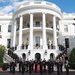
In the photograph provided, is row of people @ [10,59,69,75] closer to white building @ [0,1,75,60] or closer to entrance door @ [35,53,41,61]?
white building @ [0,1,75,60]

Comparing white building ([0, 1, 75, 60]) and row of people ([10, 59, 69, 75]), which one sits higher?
white building ([0, 1, 75, 60])

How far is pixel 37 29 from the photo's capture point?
38.1 meters

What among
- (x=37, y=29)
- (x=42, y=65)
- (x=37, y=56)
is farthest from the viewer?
(x=37, y=29)

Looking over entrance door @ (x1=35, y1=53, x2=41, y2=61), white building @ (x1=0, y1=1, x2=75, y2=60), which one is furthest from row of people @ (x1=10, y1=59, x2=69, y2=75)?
entrance door @ (x1=35, y1=53, x2=41, y2=61)

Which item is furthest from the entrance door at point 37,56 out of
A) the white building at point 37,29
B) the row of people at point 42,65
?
the row of people at point 42,65

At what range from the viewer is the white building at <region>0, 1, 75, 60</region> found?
1382 inches

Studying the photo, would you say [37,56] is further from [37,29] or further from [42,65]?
[42,65]

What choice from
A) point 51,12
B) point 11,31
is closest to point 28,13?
point 51,12

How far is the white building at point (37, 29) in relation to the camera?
1382 inches

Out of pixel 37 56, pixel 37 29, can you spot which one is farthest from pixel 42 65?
pixel 37 29

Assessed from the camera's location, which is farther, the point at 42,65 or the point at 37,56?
the point at 37,56

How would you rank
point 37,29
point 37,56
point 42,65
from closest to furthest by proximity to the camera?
point 42,65 → point 37,56 → point 37,29

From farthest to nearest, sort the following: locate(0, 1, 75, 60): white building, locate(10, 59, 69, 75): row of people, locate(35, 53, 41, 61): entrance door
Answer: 1. locate(0, 1, 75, 60): white building
2. locate(35, 53, 41, 61): entrance door
3. locate(10, 59, 69, 75): row of people

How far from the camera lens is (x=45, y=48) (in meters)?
34.7
